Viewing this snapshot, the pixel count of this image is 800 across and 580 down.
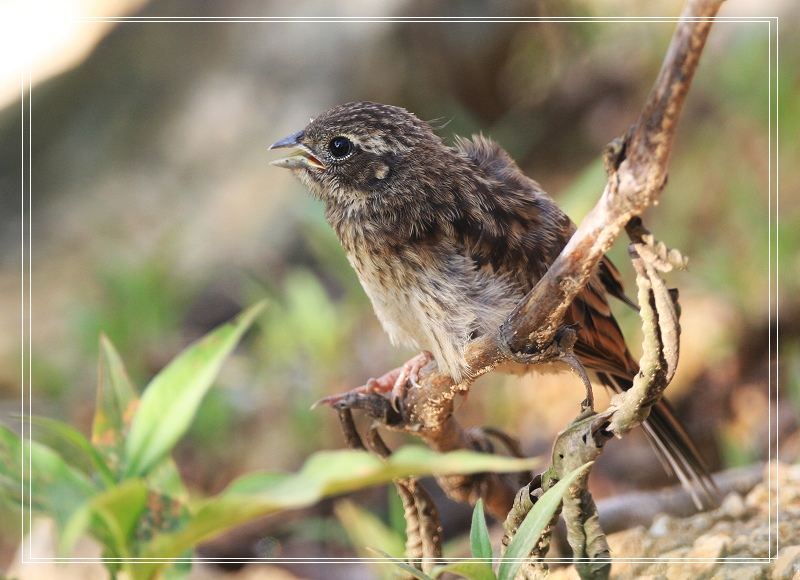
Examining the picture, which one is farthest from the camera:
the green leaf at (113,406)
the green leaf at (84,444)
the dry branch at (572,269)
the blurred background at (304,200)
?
the blurred background at (304,200)

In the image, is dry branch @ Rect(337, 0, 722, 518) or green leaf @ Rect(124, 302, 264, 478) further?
green leaf @ Rect(124, 302, 264, 478)

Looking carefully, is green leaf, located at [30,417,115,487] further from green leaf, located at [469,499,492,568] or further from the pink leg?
green leaf, located at [469,499,492,568]

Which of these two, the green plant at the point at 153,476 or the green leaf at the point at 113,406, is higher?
the green leaf at the point at 113,406

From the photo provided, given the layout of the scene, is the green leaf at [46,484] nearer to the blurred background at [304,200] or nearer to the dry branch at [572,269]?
the dry branch at [572,269]

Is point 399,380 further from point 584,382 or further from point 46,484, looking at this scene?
point 46,484

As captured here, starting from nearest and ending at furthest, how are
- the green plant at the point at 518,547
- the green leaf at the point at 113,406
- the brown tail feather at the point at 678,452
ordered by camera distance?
the green plant at the point at 518,547
the green leaf at the point at 113,406
the brown tail feather at the point at 678,452

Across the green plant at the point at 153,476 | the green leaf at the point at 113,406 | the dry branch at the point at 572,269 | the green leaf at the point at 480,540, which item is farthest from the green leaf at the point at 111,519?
the green leaf at the point at 480,540

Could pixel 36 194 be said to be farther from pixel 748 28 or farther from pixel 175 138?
pixel 748 28

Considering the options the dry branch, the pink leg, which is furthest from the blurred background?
the dry branch
